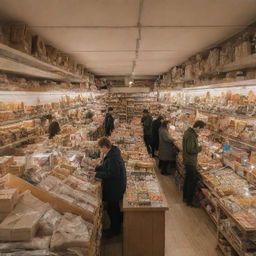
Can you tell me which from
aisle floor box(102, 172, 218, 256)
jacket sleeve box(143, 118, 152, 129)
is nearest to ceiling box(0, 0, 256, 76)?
aisle floor box(102, 172, 218, 256)

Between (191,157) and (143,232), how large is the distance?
228 centimetres

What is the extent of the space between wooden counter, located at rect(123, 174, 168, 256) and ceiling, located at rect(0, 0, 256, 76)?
2.57m

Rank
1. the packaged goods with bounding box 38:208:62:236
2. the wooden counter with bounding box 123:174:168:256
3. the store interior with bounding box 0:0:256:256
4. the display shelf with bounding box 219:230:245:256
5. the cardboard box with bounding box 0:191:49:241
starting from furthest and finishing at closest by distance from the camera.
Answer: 1. the wooden counter with bounding box 123:174:168:256
2. the display shelf with bounding box 219:230:245:256
3. the store interior with bounding box 0:0:256:256
4. the packaged goods with bounding box 38:208:62:236
5. the cardboard box with bounding box 0:191:49:241

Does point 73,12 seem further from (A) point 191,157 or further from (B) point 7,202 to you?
(A) point 191,157

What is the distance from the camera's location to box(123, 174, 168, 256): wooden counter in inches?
132

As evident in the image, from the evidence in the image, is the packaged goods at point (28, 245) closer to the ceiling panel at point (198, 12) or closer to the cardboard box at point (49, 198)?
the cardboard box at point (49, 198)

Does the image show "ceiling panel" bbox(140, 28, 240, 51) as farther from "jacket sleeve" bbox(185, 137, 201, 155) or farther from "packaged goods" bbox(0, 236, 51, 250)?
"packaged goods" bbox(0, 236, 51, 250)

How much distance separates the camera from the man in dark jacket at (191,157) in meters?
5.10

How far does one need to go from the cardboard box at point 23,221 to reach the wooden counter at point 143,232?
1405 mm

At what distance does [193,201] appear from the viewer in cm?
544

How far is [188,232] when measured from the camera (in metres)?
4.32

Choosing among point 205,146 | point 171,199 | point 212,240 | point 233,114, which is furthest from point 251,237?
point 205,146

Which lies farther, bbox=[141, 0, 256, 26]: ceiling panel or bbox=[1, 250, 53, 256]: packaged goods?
bbox=[141, 0, 256, 26]: ceiling panel

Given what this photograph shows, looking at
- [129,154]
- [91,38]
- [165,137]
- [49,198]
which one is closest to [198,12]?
[91,38]
